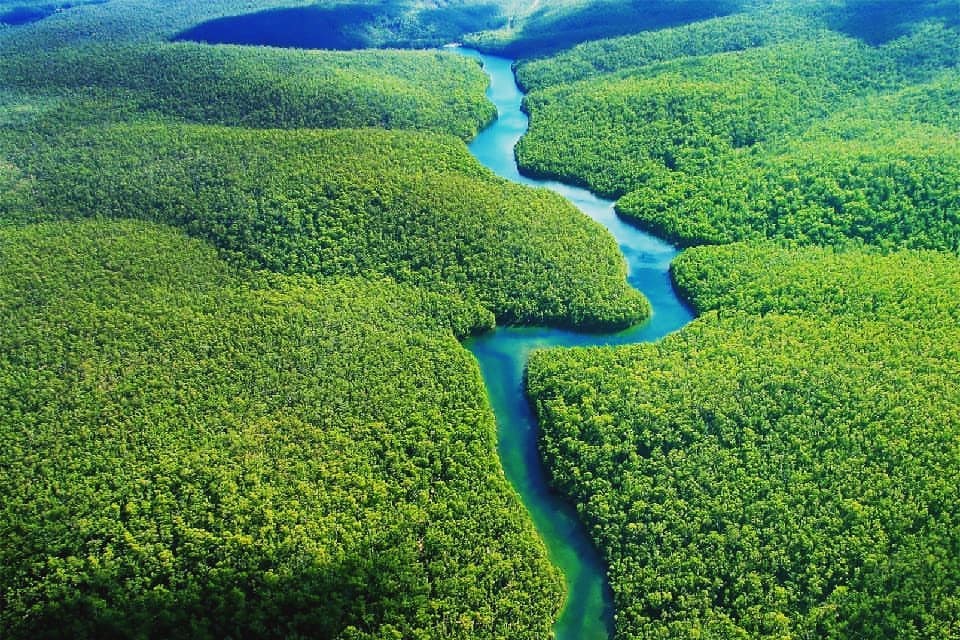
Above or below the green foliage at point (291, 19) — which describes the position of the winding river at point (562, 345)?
below

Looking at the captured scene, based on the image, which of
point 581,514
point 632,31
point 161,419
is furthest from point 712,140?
point 161,419

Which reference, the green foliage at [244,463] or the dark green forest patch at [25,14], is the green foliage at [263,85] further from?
the dark green forest patch at [25,14]

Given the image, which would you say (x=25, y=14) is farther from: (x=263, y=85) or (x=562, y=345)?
(x=562, y=345)

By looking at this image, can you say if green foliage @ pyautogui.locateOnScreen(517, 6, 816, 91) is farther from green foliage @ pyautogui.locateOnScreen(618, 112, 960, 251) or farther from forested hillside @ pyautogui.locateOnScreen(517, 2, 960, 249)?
green foliage @ pyautogui.locateOnScreen(618, 112, 960, 251)

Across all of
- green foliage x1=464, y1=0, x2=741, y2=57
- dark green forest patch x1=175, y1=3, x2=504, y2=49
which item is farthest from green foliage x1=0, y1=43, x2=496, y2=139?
dark green forest patch x1=175, y1=3, x2=504, y2=49

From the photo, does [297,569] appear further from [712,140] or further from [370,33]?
[370,33]

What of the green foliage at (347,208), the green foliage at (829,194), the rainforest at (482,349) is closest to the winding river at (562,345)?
the rainforest at (482,349)
